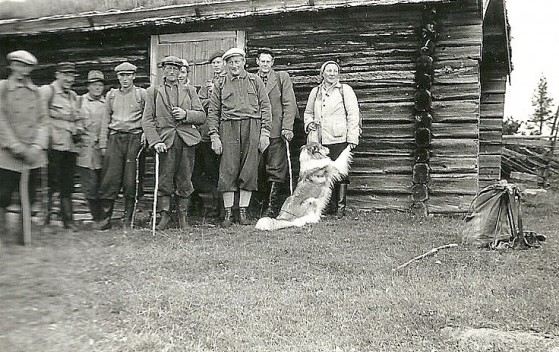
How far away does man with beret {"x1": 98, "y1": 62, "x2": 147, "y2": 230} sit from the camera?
830cm

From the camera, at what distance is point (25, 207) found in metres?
5.90

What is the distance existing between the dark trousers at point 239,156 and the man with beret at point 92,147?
1.47 metres

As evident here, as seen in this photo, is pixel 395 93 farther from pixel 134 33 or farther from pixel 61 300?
pixel 61 300

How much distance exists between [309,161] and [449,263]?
2954 millimetres

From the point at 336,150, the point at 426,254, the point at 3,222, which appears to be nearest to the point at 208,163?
the point at 336,150

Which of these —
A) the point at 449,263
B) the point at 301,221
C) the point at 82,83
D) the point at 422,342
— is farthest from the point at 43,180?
the point at 422,342

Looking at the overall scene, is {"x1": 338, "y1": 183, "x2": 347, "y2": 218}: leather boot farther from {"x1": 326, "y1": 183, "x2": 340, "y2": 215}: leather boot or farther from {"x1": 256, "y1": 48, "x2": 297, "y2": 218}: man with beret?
{"x1": 256, "y1": 48, "x2": 297, "y2": 218}: man with beret

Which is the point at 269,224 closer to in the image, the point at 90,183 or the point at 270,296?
the point at 90,183

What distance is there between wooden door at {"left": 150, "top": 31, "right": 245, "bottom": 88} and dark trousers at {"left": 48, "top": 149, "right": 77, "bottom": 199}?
2983 millimetres

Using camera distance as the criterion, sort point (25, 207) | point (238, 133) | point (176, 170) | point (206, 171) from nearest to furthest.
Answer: point (25, 207) < point (176, 170) < point (238, 133) < point (206, 171)

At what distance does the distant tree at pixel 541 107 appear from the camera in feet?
147

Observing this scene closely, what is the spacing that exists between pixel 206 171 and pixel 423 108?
120 inches

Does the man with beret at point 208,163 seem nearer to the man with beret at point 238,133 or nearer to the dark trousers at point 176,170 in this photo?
the man with beret at point 238,133

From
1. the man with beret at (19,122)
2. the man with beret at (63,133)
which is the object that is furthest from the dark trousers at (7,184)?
the man with beret at (63,133)
